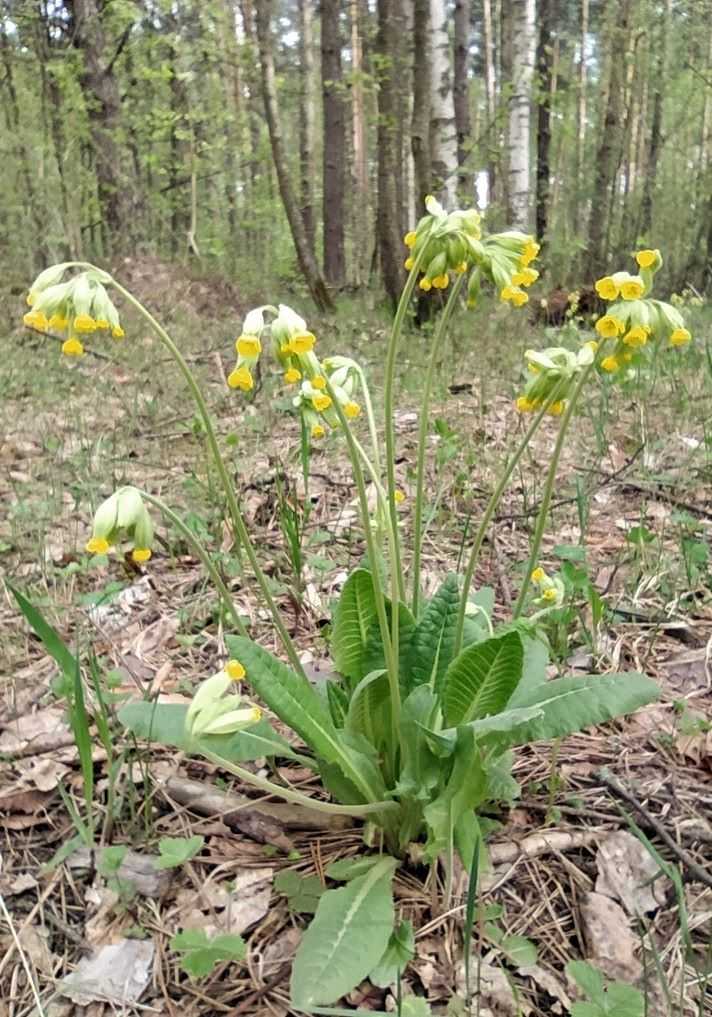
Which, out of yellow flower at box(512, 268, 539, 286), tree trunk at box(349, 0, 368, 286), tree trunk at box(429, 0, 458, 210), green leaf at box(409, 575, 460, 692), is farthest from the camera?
tree trunk at box(349, 0, 368, 286)

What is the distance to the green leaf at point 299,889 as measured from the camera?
1493 millimetres

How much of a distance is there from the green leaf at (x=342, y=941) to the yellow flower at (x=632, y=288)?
3.65 ft

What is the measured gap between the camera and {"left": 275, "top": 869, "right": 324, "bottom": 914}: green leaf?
1493mm

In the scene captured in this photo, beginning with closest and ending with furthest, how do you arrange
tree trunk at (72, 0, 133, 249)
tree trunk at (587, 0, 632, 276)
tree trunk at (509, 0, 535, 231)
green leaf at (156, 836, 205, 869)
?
green leaf at (156, 836, 205, 869), tree trunk at (509, 0, 535, 231), tree trunk at (72, 0, 133, 249), tree trunk at (587, 0, 632, 276)

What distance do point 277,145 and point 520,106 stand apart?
2491 mm

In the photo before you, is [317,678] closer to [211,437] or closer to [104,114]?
[211,437]

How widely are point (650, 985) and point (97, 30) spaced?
10.3 m

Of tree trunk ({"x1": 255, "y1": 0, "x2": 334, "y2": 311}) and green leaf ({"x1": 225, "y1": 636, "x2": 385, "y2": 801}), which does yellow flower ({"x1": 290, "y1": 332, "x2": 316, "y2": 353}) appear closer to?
green leaf ({"x1": 225, "y1": 636, "x2": 385, "y2": 801})

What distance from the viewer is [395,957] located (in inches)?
53.5

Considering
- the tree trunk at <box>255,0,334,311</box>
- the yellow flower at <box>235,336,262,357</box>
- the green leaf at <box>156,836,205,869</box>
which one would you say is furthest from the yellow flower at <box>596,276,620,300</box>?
the tree trunk at <box>255,0,334,311</box>

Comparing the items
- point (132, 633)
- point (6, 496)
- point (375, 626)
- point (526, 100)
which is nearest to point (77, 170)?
point (526, 100)

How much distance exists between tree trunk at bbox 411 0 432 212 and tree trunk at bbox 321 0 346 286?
6.68 feet

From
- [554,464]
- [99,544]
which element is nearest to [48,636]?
[99,544]

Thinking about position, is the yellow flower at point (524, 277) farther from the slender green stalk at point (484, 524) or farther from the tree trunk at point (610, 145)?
the tree trunk at point (610, 145)
